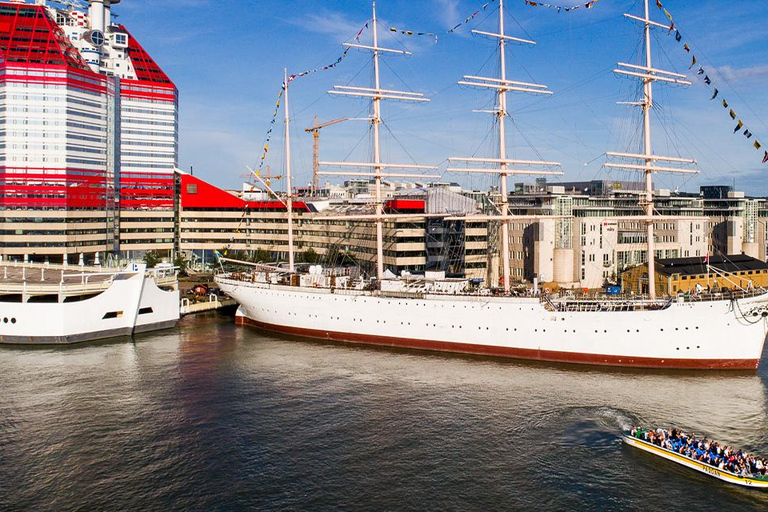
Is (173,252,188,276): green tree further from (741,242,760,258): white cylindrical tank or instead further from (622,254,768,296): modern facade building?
(741,242,760,258): white cylindrical tank

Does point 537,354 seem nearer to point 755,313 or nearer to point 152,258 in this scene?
point 755,313

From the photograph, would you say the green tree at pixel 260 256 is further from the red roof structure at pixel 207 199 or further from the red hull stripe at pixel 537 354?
the red hull stripe at pixel 537 354

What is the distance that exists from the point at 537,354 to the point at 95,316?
100ft

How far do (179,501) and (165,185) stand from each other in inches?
2760

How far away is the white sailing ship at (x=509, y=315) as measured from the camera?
123 feet

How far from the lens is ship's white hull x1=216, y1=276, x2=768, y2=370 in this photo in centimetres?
3734

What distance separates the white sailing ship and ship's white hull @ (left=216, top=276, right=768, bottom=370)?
0.19ft

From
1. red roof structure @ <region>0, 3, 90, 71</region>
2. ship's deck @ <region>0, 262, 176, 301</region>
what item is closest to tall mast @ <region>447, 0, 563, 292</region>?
ship's deck @ <region>0, 262, 176, 301</region>

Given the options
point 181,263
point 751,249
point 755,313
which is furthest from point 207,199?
point 751,249

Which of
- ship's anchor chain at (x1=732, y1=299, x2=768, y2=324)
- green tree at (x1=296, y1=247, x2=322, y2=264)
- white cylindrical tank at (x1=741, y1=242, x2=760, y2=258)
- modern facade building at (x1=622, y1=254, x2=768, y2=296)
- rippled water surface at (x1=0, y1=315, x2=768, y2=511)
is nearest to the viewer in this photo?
rippled water surface at (x1=0, y1=315, x2=768, y2=511)

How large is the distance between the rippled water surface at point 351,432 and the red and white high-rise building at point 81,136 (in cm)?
3839

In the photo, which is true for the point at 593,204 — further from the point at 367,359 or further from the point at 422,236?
the point at 367,359

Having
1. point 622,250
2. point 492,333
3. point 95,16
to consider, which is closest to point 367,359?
point 492,333

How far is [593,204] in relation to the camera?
74188mm
